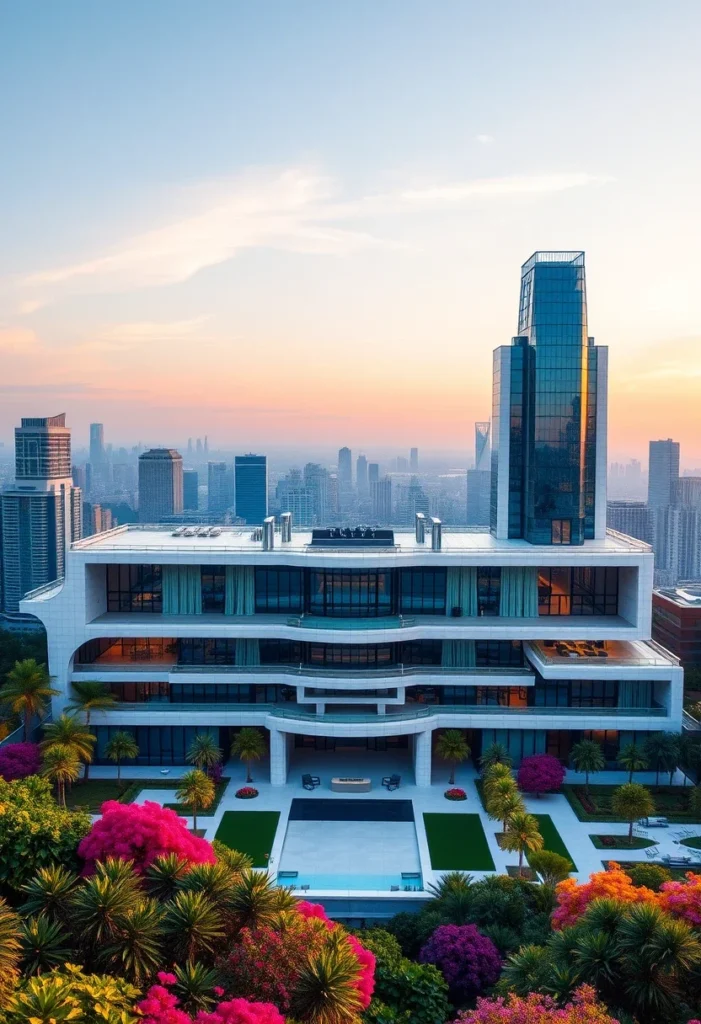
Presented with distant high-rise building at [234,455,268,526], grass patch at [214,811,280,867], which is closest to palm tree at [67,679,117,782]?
grass patch at [214,811,280,867]

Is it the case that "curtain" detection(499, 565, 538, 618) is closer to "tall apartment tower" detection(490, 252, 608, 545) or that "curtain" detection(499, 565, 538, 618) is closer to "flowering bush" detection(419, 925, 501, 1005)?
"tall apartment tower" detection(490, 252, 608, 545)

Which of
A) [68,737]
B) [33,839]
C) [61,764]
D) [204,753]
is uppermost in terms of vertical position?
[33,839]

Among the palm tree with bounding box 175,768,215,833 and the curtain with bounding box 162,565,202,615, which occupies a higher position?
the curtain with bounding box 162,565,202,615

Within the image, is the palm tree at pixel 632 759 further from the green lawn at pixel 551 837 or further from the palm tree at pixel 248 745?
the palm tree at pixel 248 745

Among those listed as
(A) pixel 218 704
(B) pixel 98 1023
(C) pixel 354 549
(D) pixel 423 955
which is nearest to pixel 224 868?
(B) pixel 98 1023

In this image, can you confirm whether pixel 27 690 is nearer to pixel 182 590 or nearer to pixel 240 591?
pixel 182 590

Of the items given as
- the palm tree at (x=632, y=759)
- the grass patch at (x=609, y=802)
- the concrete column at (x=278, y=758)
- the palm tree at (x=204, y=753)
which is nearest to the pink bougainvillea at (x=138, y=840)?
the palm tree at (x=204, y=753)

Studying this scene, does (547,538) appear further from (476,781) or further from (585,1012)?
(585,1012)

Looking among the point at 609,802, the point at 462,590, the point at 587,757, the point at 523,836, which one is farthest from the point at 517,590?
the point at 523,836
